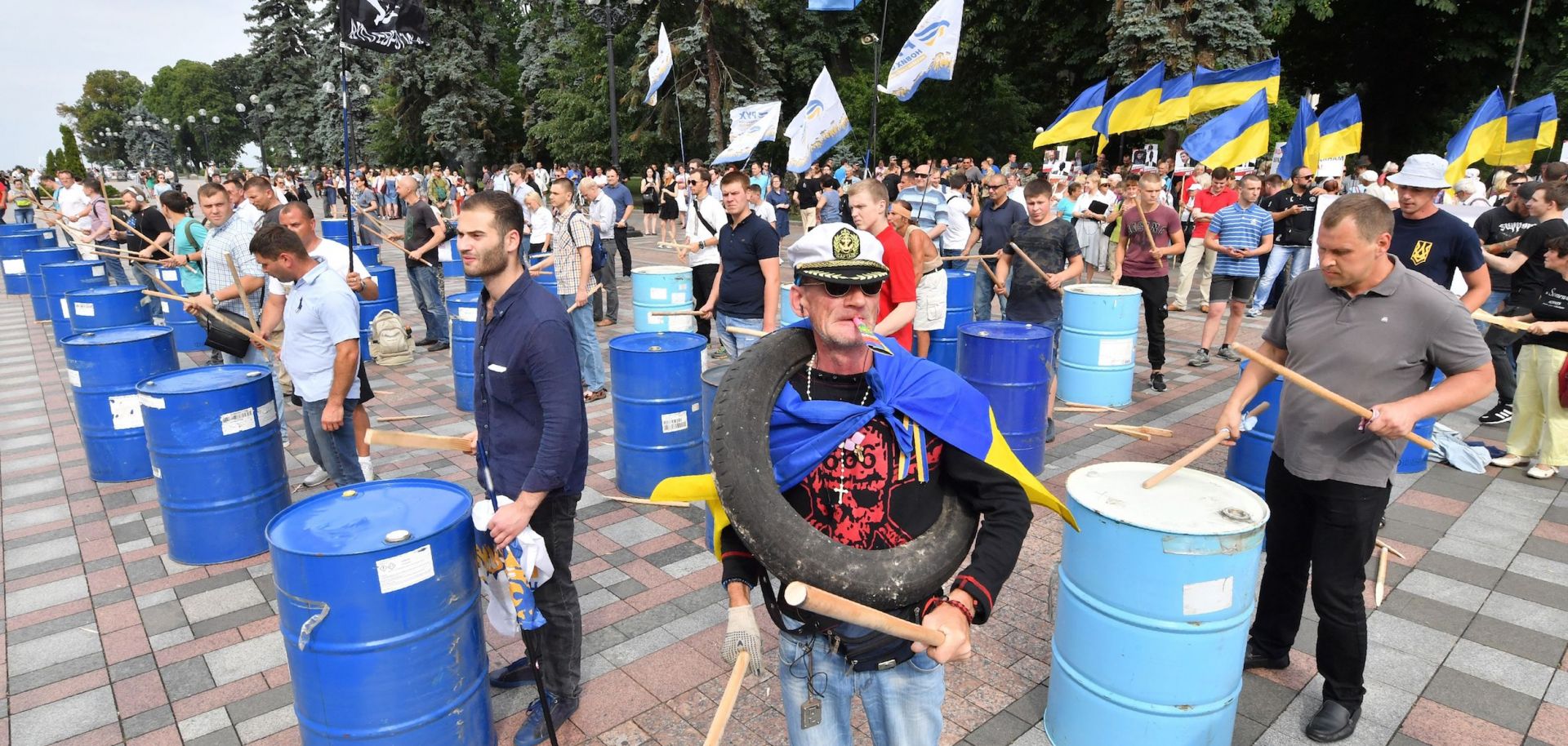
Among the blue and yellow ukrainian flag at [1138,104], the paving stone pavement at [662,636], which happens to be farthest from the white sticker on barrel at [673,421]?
the blue and yellow ukrainian flag at [1138,104]

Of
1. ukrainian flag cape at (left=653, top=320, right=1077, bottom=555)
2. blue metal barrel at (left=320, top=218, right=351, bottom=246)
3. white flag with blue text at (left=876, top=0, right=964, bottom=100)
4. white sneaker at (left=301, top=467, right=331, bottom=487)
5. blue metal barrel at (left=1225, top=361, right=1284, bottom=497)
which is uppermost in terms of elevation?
white flag with blue text at (left=876, top=0, right=964, bottom=100)

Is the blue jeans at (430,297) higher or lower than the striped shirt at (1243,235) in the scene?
lower

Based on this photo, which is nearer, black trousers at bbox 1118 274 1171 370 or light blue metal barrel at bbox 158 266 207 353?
black trousers at bbox 1118 274 1171 370

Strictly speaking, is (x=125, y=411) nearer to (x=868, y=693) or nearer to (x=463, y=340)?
(x=463, y=340)

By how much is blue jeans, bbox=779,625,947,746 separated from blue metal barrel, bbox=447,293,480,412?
5.48 metres

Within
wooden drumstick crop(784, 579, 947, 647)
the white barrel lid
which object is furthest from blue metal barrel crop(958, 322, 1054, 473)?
wooden drumstick crop(784, 579, 947, 647)

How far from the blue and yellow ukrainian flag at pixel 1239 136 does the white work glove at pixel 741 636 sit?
10734 millimetres

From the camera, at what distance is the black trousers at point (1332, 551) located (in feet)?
10.6

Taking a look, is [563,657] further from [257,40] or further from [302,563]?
[257,40]

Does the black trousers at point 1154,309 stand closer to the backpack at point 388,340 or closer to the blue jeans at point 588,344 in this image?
the blue jeans at point 588,344

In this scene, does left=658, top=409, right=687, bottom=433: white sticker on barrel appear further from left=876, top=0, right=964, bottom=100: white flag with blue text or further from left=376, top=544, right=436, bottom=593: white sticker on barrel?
left=876, top=0, right=964, bottom=100: white flag with blue text

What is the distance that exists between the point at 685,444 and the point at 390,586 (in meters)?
3.16

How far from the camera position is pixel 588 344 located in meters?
8.22

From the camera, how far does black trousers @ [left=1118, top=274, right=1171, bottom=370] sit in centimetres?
830
